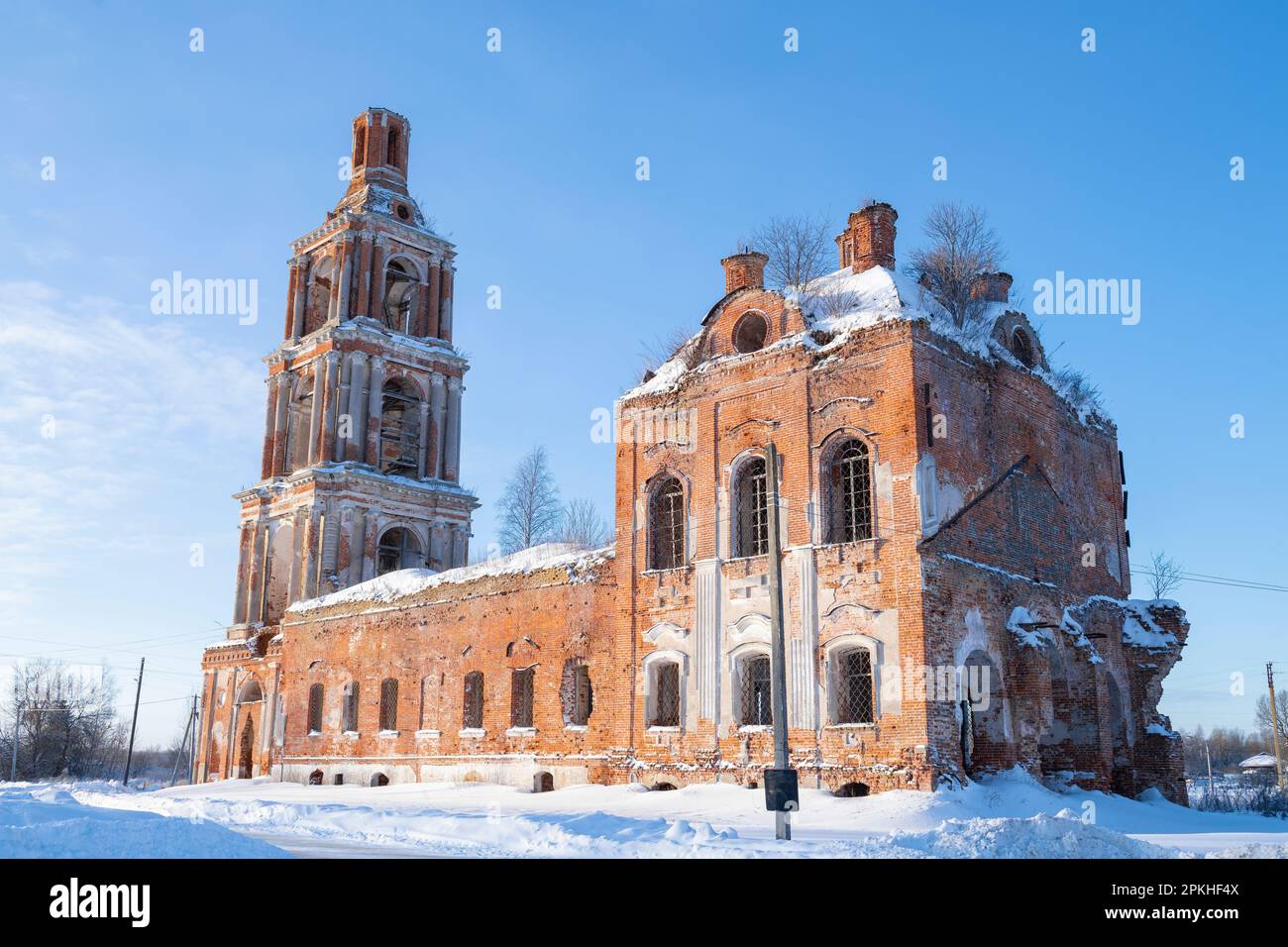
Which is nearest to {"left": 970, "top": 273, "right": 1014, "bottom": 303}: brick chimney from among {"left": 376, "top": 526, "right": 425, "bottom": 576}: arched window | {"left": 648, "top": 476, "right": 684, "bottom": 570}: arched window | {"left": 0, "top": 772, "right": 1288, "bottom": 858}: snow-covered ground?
{"left": 648, "top": 476, "right": 684, "bottom": 570}: arched window

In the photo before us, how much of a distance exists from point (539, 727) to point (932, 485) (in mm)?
9832

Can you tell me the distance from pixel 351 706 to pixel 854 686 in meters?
15.7

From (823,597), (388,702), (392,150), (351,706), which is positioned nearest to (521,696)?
(388,702)

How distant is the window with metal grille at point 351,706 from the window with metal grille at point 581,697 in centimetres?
851

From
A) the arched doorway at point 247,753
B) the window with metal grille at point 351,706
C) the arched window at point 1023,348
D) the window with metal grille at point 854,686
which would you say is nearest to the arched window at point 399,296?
the arched doorway at point 247,753

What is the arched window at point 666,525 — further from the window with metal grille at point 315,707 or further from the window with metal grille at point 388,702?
the window with metal grille at point 315,707

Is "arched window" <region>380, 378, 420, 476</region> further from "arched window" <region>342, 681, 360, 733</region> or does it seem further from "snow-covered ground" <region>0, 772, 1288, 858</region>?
"snow-covered ground" <region>0, 772, 1288, 858</region>

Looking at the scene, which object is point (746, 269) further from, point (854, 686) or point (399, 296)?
point (399, 296)

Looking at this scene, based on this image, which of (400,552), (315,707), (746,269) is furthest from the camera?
(400,552)

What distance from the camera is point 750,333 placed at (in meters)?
20.7

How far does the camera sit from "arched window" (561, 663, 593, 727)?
22359mm

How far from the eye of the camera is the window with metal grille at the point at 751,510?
764 inches

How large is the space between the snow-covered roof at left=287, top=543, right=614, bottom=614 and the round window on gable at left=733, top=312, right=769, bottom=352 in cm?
496
